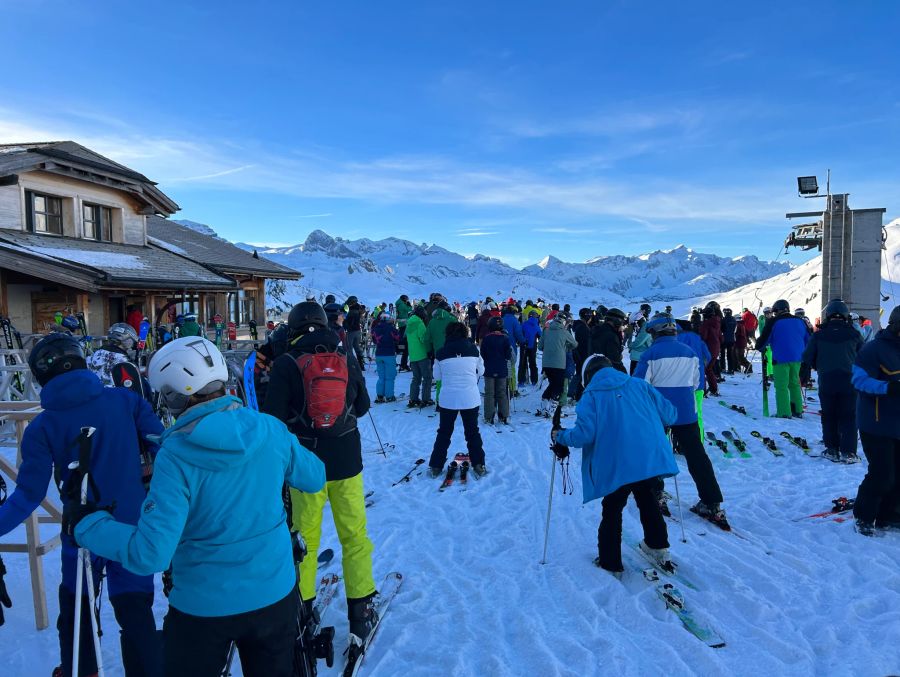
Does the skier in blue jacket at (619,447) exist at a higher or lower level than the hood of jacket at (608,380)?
lower

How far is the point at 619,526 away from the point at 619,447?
0.77m

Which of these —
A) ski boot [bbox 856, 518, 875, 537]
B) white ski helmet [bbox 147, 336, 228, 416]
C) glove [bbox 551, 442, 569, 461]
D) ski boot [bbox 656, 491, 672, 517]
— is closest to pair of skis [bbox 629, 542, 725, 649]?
ski boot [bbox 656, 491, 672, 517]

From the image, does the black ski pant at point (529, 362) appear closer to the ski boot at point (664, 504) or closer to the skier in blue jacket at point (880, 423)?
the ski boot at point (664, 504)

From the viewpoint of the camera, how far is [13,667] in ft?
10.8

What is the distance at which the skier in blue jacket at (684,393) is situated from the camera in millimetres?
5305

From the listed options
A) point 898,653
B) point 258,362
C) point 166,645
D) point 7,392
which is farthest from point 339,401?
point 7,392

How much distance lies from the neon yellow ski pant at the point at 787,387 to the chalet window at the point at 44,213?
57.0ft

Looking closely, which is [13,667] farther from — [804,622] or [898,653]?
[898,653]

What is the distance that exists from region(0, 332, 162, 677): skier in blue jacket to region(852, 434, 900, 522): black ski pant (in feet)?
18.9

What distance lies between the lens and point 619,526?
4309mm

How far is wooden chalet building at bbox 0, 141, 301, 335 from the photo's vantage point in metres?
11.9

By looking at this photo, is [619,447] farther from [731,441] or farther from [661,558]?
[731,441]

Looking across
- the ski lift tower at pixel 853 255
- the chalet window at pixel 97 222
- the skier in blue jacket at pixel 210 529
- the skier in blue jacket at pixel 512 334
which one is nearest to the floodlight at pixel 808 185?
the ski lift tower at pixel 853 255

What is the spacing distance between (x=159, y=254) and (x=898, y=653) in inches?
741
